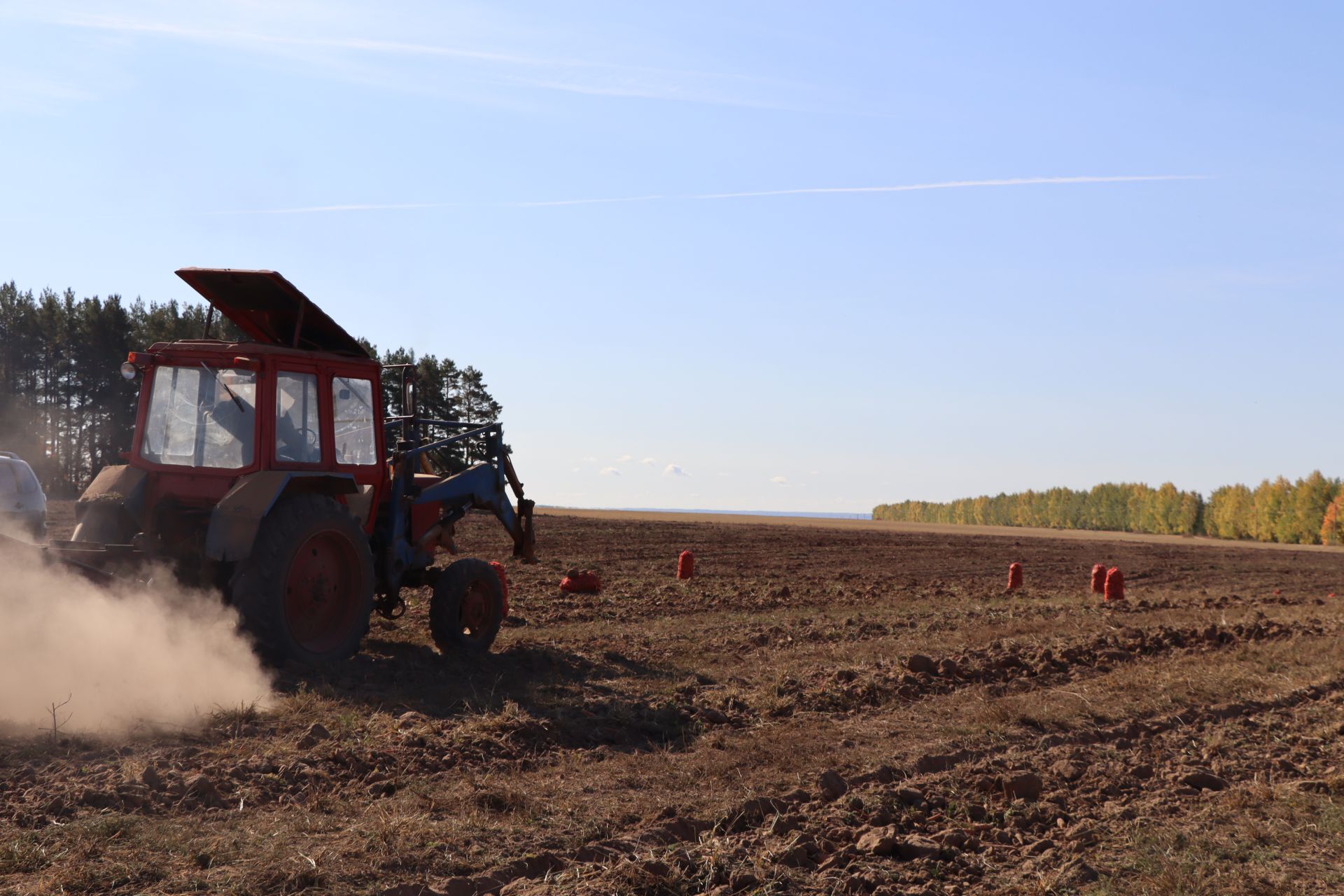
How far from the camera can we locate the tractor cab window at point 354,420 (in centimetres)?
995

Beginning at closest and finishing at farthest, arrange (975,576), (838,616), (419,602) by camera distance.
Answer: (419,602), (838,616), (975,576)

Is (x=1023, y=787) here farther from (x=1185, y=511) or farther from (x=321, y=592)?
(x=1185, y=511)

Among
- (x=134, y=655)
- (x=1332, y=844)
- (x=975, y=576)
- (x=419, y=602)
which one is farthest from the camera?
(x=975, y=576)

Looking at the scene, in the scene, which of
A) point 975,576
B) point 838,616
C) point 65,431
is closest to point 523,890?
point 838,616

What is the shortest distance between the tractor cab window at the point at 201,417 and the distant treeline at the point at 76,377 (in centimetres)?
2528

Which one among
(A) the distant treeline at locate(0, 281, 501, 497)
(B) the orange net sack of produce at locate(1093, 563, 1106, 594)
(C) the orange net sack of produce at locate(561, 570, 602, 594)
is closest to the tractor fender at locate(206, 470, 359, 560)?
(C) the orange net sack of produce at locate(561, 570, 602, 594)

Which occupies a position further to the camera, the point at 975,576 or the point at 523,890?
the point at 975,576

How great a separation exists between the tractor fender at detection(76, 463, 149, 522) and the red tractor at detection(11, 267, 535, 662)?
1 centimetres

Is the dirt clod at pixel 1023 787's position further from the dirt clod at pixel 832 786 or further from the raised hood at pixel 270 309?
the raised hood at pixel 270 309

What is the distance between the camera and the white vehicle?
1392 centimetres

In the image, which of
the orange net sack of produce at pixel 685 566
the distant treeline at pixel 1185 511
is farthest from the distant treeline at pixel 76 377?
the distant treeline at pixel 1185 511

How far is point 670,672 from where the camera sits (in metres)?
10.5

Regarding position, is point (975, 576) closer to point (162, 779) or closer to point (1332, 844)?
point (1332, 844)

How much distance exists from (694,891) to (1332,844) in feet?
11.0
